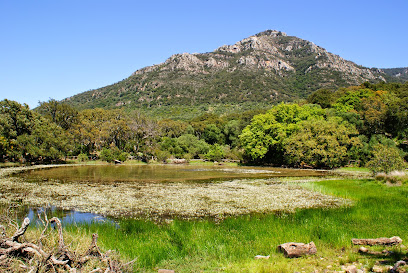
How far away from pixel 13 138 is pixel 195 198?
4458 cm

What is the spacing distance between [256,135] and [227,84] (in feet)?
373

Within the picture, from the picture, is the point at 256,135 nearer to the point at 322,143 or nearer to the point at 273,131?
the point at 273,131

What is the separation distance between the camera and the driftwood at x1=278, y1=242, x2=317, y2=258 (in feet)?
23.6

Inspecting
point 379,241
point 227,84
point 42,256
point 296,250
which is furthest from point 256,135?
point 227,84

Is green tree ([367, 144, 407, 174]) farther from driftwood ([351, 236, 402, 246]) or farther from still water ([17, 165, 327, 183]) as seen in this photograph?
driftwood ([351, 236, 402, 246])

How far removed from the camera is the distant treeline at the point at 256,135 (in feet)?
155

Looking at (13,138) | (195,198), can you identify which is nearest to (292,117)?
(195,198)

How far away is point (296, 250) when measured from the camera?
724 centimetres

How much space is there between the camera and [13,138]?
48312mm

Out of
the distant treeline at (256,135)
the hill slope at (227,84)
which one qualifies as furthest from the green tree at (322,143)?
the hill slope at (227,84)

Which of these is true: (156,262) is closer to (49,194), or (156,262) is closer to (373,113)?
(49,194)

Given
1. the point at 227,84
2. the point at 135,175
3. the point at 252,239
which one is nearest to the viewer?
the point at 252,239

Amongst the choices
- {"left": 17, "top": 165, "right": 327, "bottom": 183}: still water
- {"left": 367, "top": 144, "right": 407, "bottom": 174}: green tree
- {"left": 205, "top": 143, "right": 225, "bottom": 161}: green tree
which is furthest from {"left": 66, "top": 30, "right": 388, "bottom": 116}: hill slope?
{"left": 367, "top": 144, "right": 407, "bottom": 174}: green tree

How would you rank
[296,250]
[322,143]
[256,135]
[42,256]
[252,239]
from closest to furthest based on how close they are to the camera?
[42,256]
[296,250]
[252,239]
[322,143]
[256,135]
